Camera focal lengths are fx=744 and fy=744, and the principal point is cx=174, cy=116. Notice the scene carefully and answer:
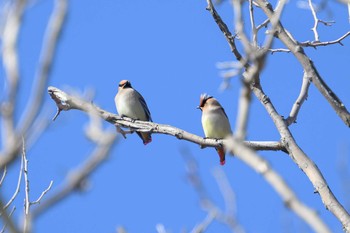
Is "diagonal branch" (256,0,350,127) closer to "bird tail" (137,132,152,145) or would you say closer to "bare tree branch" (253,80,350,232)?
"bare tree branch" (253,80,350,232)

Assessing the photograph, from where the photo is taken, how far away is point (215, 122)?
8.52m

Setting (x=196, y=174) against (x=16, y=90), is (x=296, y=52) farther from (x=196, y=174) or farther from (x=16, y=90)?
(x=16, y=90)

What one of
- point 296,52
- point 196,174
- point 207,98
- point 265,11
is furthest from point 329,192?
point 207,98

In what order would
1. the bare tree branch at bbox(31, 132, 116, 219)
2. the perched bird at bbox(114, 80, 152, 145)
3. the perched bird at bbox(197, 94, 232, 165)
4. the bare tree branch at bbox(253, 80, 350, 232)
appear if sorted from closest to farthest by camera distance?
1. the bare tree branch at bbox(31, 132, 116, 219)
2. the bare tree branch at bbox(253, 80, 350, 232)
3. the perched bird at bbox(197, 94, 232, 165)
4. the perched bird at bbox(114, 80, 152, 145)

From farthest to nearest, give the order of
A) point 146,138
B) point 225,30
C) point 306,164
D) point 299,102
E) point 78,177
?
point 146,138
point 225,30
point 299,102
point 306,164
point 78,177

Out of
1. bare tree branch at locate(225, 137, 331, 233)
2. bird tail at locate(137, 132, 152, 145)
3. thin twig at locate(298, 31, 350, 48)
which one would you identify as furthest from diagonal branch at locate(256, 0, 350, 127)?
bird tail at locate(137, 132, 152, 145)

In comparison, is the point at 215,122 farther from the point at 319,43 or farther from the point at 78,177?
the point at 78,177

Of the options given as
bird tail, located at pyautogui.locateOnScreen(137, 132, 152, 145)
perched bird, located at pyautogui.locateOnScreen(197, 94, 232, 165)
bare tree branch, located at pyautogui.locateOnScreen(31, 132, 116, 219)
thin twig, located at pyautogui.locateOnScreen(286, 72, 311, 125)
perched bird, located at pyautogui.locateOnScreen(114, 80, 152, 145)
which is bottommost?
bare tree branch, located at pyautogui.locateOnScreen(31, 132, 116, 219)

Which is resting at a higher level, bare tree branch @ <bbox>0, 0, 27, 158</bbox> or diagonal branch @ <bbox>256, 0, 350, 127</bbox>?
diagonal branch @ <bbox>256, 0, 350, 127</bbox>

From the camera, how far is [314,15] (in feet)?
16.9

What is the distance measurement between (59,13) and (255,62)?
0.48 m

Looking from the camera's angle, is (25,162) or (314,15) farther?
(314,15)

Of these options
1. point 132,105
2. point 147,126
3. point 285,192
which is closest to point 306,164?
point 147,126

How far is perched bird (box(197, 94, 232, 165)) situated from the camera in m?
8.47
